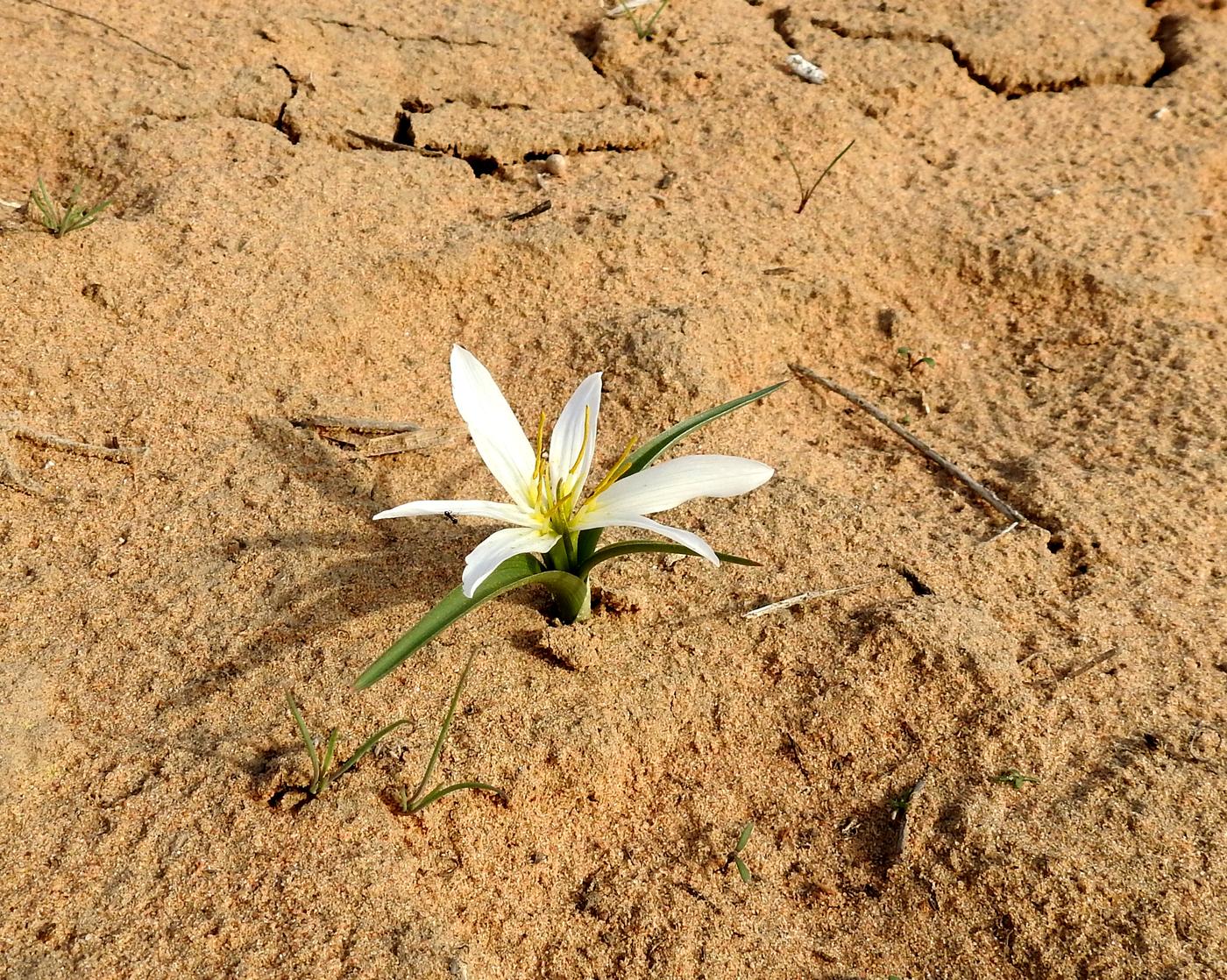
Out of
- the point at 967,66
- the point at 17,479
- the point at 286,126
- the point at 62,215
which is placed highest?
the point at 967,66

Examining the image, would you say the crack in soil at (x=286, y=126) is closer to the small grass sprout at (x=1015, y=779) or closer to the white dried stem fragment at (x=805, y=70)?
the white dried stem fragment at (x=805, y=70)

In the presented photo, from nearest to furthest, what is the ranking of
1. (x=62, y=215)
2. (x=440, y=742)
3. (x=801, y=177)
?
(x=440, y=742) → (x=62, y=215) → (x=801, y=177)

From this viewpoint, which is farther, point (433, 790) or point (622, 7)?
point (622, 7)

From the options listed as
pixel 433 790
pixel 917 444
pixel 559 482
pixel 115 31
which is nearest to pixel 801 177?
pixel 917 444

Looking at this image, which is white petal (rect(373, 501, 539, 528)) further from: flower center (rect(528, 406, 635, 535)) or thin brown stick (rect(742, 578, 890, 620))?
thin brown stick (rect(742, 578, 890, 620))

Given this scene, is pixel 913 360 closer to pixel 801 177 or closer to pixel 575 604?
pixel 801 177

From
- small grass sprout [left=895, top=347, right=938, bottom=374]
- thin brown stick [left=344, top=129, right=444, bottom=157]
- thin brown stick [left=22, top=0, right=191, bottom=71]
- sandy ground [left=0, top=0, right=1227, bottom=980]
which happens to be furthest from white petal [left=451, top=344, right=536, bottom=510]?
thin brown stick [left=22, top=0, right=191, bottom=71]
